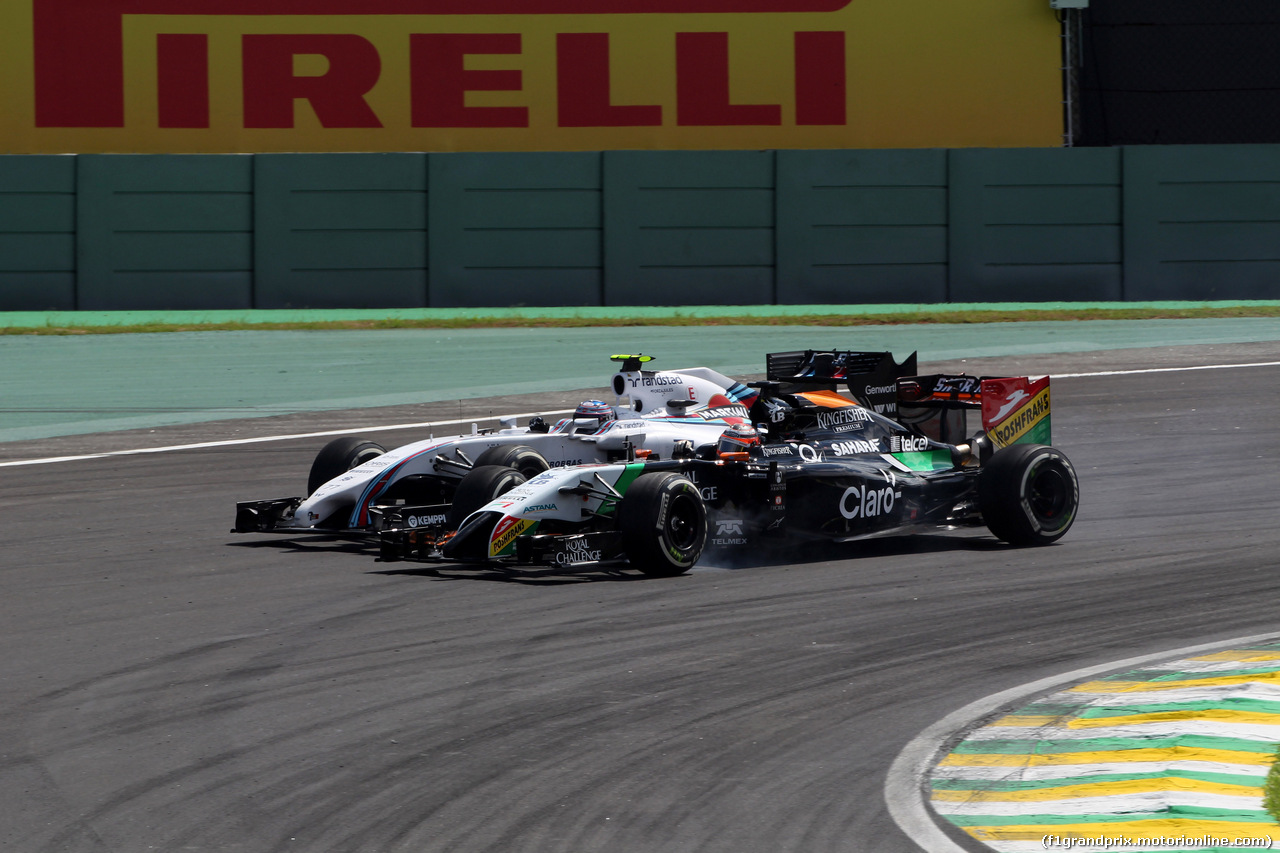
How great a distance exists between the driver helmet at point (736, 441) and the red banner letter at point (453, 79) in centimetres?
1783

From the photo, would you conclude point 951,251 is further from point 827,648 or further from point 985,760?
point 985,760

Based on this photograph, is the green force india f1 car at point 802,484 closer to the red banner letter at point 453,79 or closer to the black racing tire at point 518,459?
the black racing tire at point 518,459

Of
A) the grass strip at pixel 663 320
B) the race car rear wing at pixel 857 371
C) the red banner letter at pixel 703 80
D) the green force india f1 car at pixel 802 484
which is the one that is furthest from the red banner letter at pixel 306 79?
the green force india f1 car at pixel 802 484

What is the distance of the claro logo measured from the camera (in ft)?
87.1

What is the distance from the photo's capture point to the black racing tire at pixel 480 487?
9742 millimetres

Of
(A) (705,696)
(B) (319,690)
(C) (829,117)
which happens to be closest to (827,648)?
(A) (705,696)

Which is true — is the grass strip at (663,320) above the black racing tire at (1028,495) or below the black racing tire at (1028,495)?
above

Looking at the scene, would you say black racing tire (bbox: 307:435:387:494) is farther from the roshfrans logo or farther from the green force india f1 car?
the roshfrans logo

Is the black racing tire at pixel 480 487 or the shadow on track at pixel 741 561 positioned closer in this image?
the shadow on track at pixel 741 561

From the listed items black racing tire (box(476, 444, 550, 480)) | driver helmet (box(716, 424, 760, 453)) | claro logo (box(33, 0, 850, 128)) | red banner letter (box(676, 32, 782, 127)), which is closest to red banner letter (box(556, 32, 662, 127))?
claro logo (box(33, 0, 850, 128))

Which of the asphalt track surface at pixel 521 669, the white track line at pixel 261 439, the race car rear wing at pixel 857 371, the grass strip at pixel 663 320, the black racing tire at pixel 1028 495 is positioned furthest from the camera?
the grass strip at pixel 663 320

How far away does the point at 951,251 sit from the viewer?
84.6 feet

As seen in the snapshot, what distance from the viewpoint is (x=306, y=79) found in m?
26.7

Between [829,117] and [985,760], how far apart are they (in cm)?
2257
